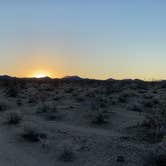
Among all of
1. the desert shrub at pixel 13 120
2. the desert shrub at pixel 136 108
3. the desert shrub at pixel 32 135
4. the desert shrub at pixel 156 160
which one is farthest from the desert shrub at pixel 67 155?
the desert shrub at pixel 136 108

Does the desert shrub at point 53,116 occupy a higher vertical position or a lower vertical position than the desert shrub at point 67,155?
higher

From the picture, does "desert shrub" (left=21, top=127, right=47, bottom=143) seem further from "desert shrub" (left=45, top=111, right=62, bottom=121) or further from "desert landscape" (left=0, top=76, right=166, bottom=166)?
"desert shrub" (left=45, top=111, right=62, bottom=121)

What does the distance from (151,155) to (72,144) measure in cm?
298

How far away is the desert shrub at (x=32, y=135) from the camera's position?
14.9 metres

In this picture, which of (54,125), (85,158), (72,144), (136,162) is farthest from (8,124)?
(136,162)

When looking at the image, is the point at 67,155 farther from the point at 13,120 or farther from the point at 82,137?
the point at 13,120

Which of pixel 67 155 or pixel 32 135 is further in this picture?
pixel 32 135

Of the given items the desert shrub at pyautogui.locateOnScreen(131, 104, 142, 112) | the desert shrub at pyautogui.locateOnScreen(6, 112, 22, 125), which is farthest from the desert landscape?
the desert shrub at pyautogui.locateOnScreen(131, 104, 142, 112)

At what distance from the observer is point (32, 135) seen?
49.3ft

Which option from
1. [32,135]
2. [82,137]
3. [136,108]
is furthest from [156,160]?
[136,108]

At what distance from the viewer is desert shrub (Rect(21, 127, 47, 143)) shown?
14914 millimetres

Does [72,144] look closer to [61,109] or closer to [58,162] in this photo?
[58,162]

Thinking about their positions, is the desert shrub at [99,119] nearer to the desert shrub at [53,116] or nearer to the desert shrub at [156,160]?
the desert shrub at [53,116]

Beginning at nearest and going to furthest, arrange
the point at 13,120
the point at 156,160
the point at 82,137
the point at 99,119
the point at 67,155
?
1. the point at 156,160
2. the point at 67,155
3. the point at 82,137
4. the point at 13,120
5. the point at 99,119
